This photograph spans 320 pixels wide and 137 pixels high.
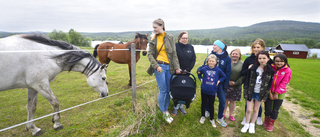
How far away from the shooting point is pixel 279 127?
305cm

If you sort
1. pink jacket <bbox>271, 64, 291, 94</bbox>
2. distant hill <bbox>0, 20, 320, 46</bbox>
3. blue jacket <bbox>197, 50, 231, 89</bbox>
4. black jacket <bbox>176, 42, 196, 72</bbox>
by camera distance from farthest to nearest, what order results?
distant hill <bbox>0, 20, 320, 46</bbox>
black jacket <bbox>176, 42, 196, 72</bbox>
blue jacket <bbox>197, 50, 231, 89</bbox>
pink jacket <bbox>271, 64, 291, 94</bbox>

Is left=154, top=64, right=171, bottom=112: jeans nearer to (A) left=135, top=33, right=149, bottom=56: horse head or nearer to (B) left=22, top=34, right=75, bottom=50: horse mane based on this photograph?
(B) left=22, top=34, right=75, bottom=50: horse mane

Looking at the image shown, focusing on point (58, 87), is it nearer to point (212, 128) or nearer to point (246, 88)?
point (212, 128)

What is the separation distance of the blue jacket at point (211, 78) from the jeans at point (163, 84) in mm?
765

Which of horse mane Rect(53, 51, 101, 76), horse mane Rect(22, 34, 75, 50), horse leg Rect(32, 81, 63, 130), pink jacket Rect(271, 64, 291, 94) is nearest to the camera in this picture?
horse leg Rect(32, 81, 63, 130)

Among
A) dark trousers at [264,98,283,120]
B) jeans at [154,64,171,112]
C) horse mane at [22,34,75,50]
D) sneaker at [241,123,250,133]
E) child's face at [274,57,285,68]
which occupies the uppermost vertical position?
horse mane at [22,34,75,50]

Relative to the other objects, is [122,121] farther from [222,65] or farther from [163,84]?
[222,65]

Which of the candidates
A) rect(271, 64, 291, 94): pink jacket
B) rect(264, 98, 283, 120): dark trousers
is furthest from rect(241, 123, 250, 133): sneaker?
rect(271, 64, 291, 94): pink jacket

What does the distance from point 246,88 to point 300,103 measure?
3.73 m

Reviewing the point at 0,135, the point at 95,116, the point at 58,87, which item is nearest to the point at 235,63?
the point at 95,116

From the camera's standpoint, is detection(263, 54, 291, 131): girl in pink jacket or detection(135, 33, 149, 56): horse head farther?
detection(135, 33, 149, 56): horse head

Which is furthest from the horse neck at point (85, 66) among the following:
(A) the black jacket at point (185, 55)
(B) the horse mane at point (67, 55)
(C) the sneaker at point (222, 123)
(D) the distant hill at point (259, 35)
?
(D) the distant hill at point (259, 35)

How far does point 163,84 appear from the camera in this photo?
8.89ft

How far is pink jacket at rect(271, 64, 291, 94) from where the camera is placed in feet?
8.34
